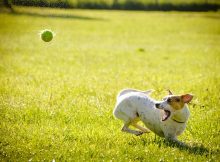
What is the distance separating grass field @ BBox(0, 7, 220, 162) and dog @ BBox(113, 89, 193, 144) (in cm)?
19

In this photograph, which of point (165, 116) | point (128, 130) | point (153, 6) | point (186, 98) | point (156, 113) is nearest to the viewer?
point (186, 98)

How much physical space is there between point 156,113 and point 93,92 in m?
3.56

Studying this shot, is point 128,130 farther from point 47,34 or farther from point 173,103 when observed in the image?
point 47,34

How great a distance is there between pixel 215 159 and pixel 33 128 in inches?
111

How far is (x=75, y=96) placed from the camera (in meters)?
9.84

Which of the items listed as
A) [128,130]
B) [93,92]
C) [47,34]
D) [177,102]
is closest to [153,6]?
[93,92]

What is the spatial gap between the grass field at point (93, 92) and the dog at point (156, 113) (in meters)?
0.19

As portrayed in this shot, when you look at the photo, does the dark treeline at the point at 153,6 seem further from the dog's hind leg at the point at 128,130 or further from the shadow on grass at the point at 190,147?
the shadow on grass at the point at 190,147

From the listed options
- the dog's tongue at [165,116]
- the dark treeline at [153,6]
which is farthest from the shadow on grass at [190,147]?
the dark treeline at [153,6]

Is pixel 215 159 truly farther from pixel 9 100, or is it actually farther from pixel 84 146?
pixel 9 100

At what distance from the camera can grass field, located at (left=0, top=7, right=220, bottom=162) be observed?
6344 mm

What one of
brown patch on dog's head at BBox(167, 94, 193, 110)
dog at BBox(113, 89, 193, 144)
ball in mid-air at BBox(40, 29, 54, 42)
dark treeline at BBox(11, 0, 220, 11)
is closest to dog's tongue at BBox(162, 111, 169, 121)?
dog at BBox(113, 89, 193, 144)

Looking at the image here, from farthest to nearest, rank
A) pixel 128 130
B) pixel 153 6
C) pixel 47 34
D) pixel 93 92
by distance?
pixel 153 6, pixel 93 92, pixel 47 34, pixel 128 130

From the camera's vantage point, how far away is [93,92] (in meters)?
10.4
